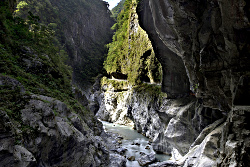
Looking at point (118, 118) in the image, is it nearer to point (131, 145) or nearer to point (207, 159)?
point (131, 145)

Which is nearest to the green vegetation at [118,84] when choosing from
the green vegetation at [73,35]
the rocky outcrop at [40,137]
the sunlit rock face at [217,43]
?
the green vegetation at [73,35]

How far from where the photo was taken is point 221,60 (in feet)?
20.8

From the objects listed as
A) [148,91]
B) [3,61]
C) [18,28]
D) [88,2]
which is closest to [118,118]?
[148,91]

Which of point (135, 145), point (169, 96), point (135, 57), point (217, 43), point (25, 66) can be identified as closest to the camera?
point (217, 43)

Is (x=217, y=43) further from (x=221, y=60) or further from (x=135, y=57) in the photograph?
(x=135, y=57)

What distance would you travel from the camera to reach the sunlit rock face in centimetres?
514

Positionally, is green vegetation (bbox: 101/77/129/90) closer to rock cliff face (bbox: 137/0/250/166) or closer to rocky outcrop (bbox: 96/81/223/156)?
rocky outcrop (bbox: 96/81/223/156)

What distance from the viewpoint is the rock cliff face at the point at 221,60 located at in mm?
4926

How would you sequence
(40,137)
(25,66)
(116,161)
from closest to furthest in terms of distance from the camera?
(40,137) → (25,66) → (116,161)

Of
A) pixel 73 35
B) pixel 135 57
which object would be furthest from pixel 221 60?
pixel 73 35

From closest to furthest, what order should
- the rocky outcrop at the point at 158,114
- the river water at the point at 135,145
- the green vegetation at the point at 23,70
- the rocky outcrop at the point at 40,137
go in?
1. the rocky outcrop at the point at 40,137
2. the green vegetation at the point at 23,70
3. the rocky outcrop at the point at 158,114
4. the river water at the point at 135,145

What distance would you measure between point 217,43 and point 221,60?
73 cm

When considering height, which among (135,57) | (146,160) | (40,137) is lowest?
(146,160)

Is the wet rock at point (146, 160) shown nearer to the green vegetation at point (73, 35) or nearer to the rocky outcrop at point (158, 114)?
the rocky outcrop at point (158, 114)
